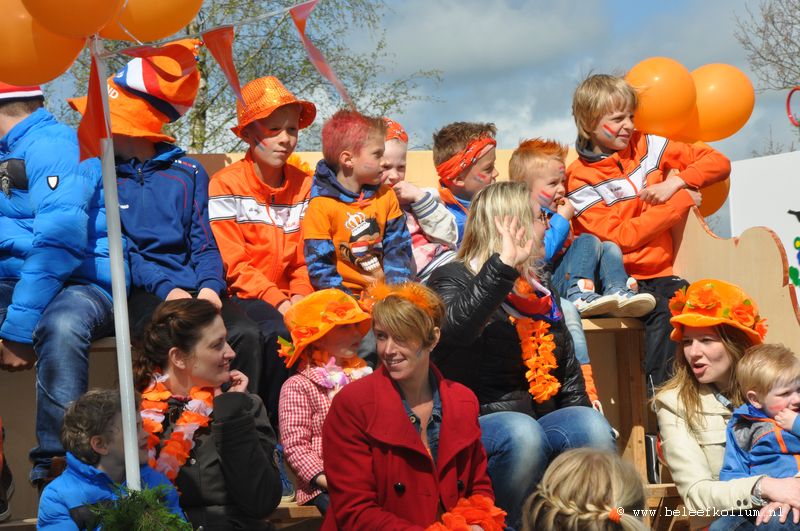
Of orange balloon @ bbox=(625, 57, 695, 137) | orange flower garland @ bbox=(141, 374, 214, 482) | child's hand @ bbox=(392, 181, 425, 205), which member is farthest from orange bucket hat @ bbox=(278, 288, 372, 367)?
orange balloon @ bbox=(625, 57, 695, 137)

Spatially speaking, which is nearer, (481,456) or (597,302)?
(481,456)

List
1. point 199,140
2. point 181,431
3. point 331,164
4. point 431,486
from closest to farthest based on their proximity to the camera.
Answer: point 431,486, point 181,431, point 331,164, point 199,140

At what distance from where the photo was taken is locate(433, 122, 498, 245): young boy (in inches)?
222

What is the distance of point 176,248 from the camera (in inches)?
199

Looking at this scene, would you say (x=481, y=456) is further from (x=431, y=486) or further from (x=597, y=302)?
(x=597, y=302)

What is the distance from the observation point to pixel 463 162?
18.5 feet

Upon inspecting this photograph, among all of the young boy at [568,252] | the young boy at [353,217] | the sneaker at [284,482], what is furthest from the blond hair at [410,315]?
the young boy at [568,252]

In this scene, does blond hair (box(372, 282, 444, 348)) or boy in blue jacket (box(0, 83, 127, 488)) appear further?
boy in blue jacket (box(0, 83, 127, 488))

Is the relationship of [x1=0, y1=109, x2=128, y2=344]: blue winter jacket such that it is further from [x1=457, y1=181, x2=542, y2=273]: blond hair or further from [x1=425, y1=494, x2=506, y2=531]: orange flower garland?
[x1=425, y1=494, x2=506, y2=531]: orange flower garland

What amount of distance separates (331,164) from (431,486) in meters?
2.23

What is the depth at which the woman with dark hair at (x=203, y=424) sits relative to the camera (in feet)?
12.6

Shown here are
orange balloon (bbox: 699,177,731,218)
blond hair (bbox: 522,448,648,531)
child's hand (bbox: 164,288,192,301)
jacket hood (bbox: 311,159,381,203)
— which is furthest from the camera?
orange balloon (bbox: 699,177,731,218)

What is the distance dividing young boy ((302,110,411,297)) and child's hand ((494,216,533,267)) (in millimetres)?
935

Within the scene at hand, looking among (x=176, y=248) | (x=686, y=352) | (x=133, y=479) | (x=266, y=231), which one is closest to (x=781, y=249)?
(x=686, y=352)
